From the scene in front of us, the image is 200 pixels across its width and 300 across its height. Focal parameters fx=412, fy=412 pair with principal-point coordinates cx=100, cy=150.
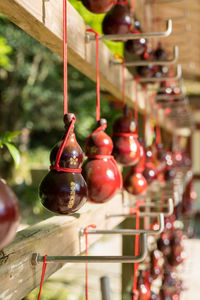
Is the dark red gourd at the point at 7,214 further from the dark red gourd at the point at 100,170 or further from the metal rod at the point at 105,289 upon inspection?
the dark red gourd at the point at 100,170

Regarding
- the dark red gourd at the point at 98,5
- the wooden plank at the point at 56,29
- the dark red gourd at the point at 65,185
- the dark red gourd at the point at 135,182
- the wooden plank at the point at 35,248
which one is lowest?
the wooden plank at the point at 35,248

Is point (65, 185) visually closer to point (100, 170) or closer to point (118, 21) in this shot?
point (100, 170)

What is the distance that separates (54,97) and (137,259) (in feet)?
9.86

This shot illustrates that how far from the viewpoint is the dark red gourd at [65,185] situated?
0.60 m

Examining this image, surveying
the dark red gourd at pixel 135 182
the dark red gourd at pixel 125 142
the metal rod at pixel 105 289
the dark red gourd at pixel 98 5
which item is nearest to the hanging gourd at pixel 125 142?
the dark red gourd at pixel 125 142

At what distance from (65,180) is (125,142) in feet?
1.45

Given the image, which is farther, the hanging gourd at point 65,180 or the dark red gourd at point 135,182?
the dark red gourd at point 135,182

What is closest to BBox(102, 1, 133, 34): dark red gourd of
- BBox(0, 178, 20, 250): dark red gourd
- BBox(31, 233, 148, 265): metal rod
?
BBox(31, 233, 148, 265): metal rod

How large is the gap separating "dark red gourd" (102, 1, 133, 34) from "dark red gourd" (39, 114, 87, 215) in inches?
18.6

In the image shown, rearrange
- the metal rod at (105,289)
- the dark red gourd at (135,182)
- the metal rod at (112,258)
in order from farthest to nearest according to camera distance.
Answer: the dark red gourd at (135,182) → the metal rod at (112,258) → the metal rod at (105,289)

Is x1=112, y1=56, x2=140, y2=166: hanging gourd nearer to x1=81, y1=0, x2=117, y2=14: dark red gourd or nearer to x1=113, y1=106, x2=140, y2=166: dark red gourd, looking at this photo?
x1=113, y1=106, x2=140, y2=166: dark red gourd

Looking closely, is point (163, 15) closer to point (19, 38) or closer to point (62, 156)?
point (19, 38)

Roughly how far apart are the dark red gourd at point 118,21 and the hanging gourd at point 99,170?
324 millimetres

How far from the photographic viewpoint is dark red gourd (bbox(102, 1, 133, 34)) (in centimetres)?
101
